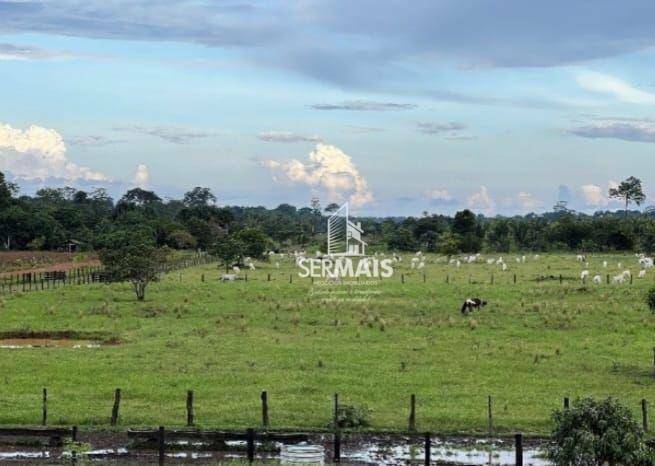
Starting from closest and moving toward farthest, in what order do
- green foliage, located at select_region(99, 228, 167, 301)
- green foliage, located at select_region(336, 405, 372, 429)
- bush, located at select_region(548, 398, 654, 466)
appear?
bush, located at select_region(548, 398, 654, 466) → green foliage, located at select_region(336, 405, 372, 429) → green foliage, located at select_region(99, 228, 167, 301)

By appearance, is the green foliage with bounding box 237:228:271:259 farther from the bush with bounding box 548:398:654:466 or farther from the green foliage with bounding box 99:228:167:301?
the bush with bounding box 548:398:654:466

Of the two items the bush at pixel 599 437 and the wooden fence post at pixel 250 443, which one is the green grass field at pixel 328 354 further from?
the bush at pixel 599 437

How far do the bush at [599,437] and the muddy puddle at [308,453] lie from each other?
3.26 m

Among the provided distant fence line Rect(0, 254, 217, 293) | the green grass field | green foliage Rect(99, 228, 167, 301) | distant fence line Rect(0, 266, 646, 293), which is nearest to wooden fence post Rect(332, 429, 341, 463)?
the green grass field

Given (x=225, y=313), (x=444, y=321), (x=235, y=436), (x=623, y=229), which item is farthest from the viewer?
(x=623, y=229)

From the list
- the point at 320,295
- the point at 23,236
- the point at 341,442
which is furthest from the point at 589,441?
the point at 23,236

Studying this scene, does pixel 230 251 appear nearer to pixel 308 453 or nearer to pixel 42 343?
pixel 42 343

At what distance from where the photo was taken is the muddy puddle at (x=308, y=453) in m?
19.5

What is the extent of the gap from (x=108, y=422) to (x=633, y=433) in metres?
13.3

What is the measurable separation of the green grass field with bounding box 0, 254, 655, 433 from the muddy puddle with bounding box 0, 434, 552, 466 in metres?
1.53

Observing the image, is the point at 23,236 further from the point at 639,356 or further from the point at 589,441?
the point at 589,441

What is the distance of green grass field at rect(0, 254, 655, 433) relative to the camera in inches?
963

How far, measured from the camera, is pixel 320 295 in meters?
53.3

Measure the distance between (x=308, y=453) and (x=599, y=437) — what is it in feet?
22.5
